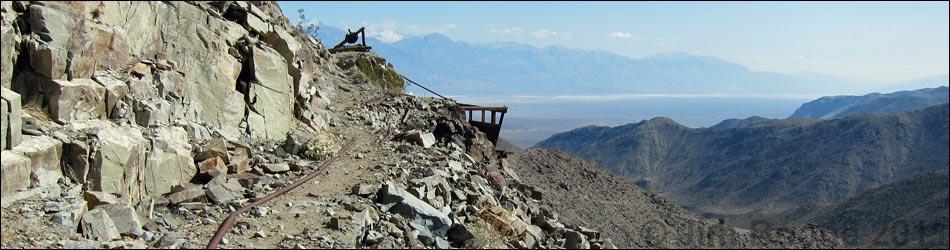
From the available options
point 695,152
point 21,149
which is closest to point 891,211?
point 21,149

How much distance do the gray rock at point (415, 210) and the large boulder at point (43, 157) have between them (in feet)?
13.9

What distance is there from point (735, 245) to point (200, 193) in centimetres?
678

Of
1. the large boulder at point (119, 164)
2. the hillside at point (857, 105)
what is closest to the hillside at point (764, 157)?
the hillside at point (857, 105)

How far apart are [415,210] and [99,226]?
4.01m

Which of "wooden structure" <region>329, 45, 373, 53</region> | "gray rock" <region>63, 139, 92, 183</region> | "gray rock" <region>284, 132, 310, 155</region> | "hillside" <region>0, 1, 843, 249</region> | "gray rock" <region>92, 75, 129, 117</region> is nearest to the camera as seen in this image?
"hillside" <region>0, 1, 843, 249</region>

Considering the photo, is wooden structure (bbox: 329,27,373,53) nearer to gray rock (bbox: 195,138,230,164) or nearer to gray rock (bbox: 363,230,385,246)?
gray rock (bbox: 195,138,230,164)

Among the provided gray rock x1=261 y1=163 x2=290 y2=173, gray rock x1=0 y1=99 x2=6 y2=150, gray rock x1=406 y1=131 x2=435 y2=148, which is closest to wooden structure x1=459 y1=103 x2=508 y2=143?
gray rock x1=406 y1=131 x2=435 y2=148

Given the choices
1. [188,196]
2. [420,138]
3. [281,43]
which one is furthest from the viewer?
[420,138]

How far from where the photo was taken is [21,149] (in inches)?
298

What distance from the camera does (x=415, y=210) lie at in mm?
9383

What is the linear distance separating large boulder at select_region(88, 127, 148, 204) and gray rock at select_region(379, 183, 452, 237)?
3.40 meters

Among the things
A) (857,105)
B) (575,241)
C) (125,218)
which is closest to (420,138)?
(575,241)

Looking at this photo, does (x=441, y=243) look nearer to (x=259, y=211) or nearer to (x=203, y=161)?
(x=259, y=211)

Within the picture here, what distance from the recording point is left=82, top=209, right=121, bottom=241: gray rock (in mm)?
7105
